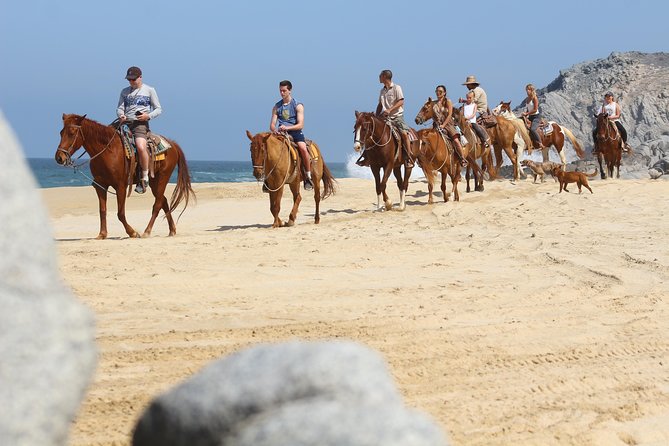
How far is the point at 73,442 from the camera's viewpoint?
17.6 ft

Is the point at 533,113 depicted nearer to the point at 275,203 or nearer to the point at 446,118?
the point at 446,118

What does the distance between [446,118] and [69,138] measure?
8.70m

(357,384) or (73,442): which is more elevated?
(357,384)

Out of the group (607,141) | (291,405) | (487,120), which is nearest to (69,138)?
(291,405)

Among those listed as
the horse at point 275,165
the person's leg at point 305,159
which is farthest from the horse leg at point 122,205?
the person's leg at point 305,159

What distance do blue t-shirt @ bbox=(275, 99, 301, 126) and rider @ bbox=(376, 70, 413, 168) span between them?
9.17 feet

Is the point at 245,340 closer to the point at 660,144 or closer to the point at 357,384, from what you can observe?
the point at 357,384

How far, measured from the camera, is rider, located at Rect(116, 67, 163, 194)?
566 inches

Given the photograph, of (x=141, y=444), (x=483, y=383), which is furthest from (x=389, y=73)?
(x=141, y=444)

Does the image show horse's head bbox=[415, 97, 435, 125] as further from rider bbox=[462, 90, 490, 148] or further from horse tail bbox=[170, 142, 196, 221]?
horse tail bbox=[170, 142, 196, 221]

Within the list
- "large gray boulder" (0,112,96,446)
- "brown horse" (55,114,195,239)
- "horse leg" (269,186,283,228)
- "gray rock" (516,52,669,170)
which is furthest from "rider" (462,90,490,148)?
"gray rock" (516,52,669,170)

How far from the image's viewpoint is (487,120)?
80.5 ft

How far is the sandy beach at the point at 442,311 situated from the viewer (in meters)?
6.07

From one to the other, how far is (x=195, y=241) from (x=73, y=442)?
7.70 meters
